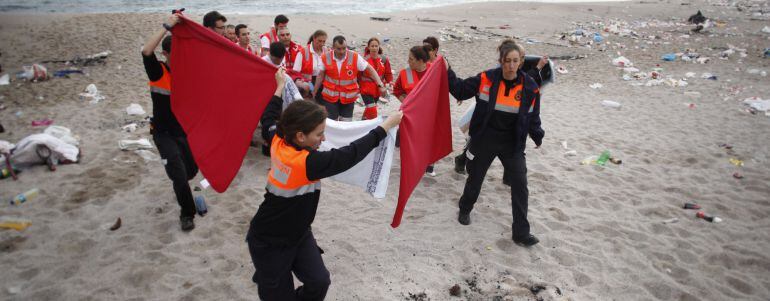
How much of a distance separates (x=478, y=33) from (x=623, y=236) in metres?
13.7

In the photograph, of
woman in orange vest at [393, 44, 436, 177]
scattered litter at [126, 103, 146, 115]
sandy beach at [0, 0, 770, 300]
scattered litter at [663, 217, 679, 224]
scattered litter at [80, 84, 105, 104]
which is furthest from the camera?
scattered litter at [80, 84, 105, 104]

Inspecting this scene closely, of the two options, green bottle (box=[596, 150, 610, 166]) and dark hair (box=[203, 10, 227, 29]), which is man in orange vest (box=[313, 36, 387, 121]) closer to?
dark hair (box=[203, 10, 227, 29])

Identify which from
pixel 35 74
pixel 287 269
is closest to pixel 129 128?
pixel 35 74

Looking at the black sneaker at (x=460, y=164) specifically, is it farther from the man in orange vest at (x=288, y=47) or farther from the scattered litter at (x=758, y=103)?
the scattered litter at (x=758, y=103)

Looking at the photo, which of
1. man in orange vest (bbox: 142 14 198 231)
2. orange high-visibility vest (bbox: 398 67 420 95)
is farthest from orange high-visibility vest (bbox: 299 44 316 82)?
man in orange vest (bbox: 142 14 198 231)

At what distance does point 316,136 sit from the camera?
2600mm

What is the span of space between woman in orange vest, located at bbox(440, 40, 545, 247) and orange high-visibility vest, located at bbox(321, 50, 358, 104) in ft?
6.88

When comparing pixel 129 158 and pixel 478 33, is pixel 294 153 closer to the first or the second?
pixel 129 158

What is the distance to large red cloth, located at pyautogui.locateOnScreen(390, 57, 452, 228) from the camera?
348cm

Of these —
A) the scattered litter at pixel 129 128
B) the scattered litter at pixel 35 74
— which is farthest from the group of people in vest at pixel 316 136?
the scattered litter at pixel 35 74

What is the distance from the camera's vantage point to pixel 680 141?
7602 millimetres

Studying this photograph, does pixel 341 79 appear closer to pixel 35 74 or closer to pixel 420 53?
pixel 420 53

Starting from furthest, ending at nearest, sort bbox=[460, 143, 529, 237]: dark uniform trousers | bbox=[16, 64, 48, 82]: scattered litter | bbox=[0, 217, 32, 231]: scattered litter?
bbox=[16, 64, 48, 82]: scattered litter < bbox=[0, 217, 32, 231]: scattered litter < bbox=[460, 143, 529, 237]: dark uniform trousers

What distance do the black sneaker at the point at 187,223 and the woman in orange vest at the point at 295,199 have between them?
2065mm
